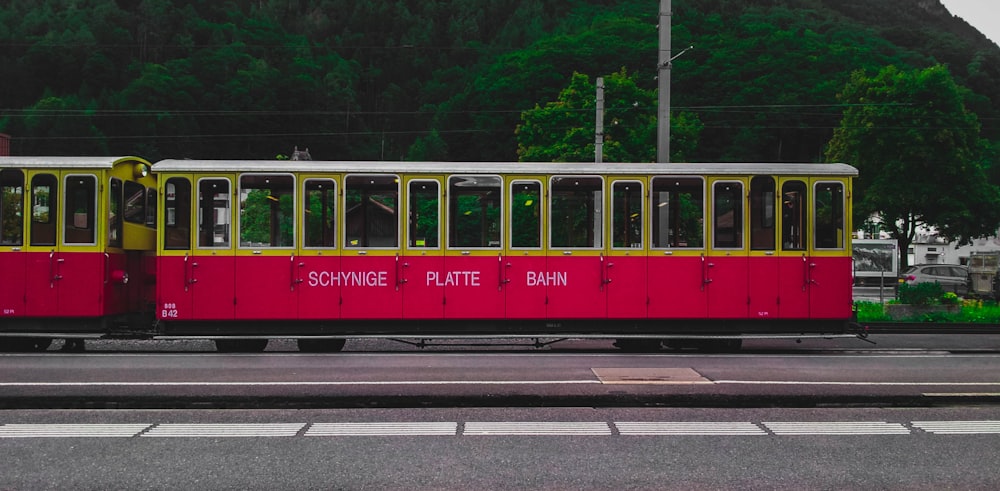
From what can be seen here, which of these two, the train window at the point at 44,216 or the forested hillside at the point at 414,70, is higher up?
the forested hillside at the point at 414,70

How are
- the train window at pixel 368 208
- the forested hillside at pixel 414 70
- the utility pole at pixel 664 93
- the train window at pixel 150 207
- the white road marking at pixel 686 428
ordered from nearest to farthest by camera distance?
the white road marking at pixel 686 428
the train window at pixel 368 208
the train window at pixel 150 207
the utility pole at pixel 664 93
the forested hillside at pixel 414 70

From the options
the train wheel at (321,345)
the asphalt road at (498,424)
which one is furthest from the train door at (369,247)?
the asphalt road at (498,424)

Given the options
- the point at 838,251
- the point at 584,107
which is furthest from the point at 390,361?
the point at 584,107

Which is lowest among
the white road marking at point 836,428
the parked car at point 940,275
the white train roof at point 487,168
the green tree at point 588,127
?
the white road marking at point 836,428

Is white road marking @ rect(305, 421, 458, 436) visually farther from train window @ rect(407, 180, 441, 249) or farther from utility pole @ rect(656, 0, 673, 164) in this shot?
utility pole @ rect(656, 0, 673, 164)

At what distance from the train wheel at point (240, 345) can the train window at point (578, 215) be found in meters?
5.68

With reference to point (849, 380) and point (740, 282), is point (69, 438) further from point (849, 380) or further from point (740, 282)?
point (740, 282)

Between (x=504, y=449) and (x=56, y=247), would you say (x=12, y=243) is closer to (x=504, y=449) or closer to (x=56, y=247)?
(x=56, y=247)

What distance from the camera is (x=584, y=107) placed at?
141 feet

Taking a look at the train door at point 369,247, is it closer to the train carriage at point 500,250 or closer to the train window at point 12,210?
the train carriage at point 500,250

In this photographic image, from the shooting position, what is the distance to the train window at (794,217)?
47.1ft

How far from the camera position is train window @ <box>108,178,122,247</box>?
1396 centimetres

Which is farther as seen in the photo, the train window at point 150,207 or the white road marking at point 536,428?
the train window at point 150,207

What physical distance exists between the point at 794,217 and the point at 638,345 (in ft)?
11.8
